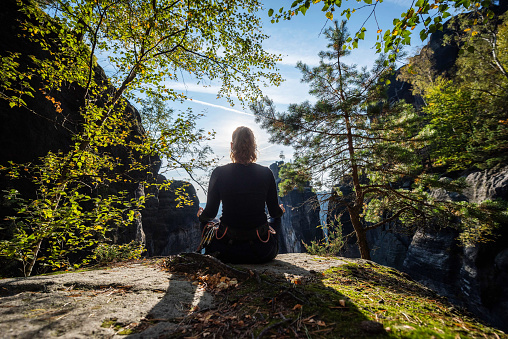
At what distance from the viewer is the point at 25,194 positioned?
224 inches

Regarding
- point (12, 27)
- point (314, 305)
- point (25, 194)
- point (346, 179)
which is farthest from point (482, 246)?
point (12, 27)

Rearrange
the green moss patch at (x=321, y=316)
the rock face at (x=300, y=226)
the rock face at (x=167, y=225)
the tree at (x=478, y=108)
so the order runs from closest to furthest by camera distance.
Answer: the green moss patch at (x=321, y=316), the tree at (x=478, y=108), the rock face at (x=167, y=225), the rock face at (x=300, y=226)

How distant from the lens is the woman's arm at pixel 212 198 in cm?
313

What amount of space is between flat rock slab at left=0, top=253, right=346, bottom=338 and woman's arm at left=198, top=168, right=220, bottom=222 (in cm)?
104

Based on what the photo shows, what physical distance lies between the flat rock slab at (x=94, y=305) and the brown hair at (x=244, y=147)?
189 cm

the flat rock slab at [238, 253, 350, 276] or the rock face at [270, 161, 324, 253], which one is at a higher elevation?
the flat rock slab at [238, 253, 350, 276]

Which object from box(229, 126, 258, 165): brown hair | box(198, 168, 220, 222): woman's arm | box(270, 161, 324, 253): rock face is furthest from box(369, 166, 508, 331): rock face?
box(270, 161, 324, 253): rock face

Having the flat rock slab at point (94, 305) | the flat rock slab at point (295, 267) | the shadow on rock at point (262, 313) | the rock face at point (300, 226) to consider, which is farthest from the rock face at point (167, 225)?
the shadow on rock at point (262, 313)

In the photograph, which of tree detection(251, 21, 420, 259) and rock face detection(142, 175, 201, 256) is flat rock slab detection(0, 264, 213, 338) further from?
rock face detection(142, 175, 201, 256)

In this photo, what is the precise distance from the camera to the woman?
3.01 metres

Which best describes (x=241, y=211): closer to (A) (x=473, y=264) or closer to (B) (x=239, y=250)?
(B) (x=239, y=250)

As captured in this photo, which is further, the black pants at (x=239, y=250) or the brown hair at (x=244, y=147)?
the brown hair at (x=244, y=147)

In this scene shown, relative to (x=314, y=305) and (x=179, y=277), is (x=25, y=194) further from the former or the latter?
(x=314, y=305)

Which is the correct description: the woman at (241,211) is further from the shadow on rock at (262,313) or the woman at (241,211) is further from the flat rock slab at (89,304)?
the flat rock slab at (89,304)
